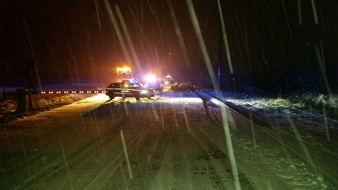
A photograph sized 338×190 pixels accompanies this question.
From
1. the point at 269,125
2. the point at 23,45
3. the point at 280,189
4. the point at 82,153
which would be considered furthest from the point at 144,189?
the point at 23,45

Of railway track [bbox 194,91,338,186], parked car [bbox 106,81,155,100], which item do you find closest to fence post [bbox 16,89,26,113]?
parked car [bbox 106,81,155,100]

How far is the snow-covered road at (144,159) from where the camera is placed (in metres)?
7.48

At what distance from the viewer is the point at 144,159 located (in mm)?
9562

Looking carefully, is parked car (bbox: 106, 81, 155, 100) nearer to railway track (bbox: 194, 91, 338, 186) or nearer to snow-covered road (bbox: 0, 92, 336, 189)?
snow-covered road (bbox: 0, 92, 336, 189)

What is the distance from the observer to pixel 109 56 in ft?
318

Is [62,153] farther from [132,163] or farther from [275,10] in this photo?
[275,10]

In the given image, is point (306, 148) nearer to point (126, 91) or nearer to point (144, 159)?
→ point (144, 159)

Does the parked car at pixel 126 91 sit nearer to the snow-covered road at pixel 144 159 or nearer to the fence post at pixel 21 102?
the fence post at pixel 21 102

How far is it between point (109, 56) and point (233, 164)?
295 feet

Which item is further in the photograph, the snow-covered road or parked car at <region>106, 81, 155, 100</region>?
parked car at <region>106, 81, 155, 100</region>

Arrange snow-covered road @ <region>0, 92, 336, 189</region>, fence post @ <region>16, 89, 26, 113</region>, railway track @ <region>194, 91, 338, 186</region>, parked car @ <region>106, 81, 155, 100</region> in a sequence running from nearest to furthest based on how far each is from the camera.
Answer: snow-covered road @ <region>0, 92, 336, 189</region> → railway track @ <region>194, 91, 338, 186</region> → fence post @ <region>16, 89, 26, 113</region> → parked car @ <region>106, 81, 155, 100</region>

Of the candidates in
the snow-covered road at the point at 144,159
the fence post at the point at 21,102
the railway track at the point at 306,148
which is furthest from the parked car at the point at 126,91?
the railway track at the point at 306,148

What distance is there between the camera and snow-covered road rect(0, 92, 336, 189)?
294 inches

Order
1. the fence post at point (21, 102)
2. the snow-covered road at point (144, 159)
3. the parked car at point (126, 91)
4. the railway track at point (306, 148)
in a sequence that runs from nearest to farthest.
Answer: the snow-covered road at point (144, 159) → the railway track at point (306, 148) → the fence post at point (21, 102) → the parked car at point (126, 91)
